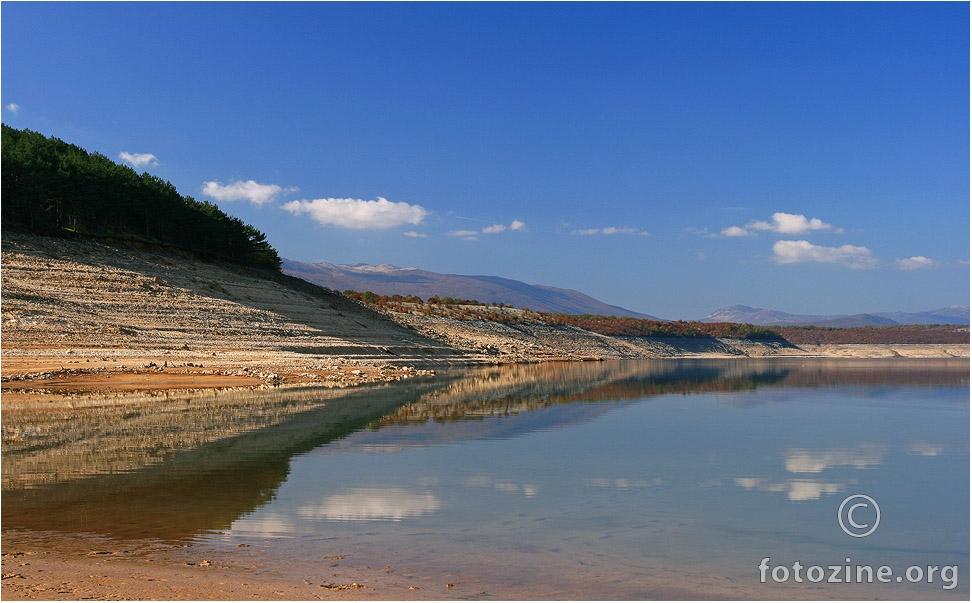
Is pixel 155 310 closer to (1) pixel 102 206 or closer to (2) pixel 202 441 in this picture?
(1) pixel 102 206

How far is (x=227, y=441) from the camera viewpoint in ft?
63.2

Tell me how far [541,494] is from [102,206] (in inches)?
2308

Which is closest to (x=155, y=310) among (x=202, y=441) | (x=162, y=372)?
(x=162, y=372)

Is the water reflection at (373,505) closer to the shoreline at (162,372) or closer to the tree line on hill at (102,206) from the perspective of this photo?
the shoreline at (162,372)

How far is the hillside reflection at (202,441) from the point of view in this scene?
11609 mm

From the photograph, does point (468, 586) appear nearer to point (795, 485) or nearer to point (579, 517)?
point (579, 517)

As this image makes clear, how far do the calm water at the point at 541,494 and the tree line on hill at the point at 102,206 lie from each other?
3594 cm

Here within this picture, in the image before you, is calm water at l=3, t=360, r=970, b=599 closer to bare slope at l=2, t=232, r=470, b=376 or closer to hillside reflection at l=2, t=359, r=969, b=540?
hillside reflection at l=2, t=359, r=969, b=540

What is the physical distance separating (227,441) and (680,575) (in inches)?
570

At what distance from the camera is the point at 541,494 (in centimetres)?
1338

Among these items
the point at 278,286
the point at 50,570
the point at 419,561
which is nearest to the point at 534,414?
the point at 419,561

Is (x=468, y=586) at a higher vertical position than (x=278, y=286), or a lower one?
lower

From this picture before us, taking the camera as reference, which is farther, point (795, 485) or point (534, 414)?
point (534, 414)

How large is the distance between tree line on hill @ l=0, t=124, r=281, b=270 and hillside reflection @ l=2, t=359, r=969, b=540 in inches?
1283
